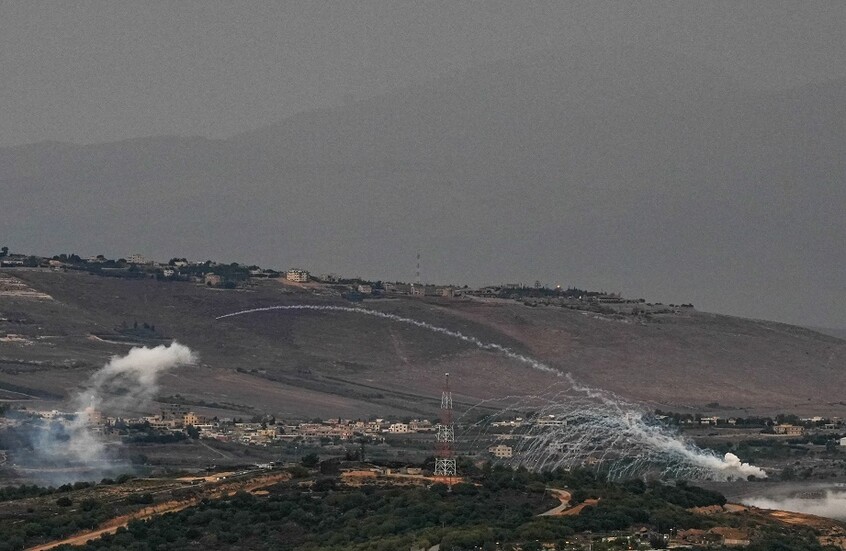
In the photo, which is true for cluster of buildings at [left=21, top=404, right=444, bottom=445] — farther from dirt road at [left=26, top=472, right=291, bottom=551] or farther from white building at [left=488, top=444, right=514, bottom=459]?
dirt road at [left=26, top=472, right=291, bottom=551]

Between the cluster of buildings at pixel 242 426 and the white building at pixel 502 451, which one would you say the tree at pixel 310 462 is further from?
the cluster of buildings at pixel 242 426

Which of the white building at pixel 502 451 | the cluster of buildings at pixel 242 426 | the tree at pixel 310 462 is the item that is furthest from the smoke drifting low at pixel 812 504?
the cluster of buildings at pixel 242 426

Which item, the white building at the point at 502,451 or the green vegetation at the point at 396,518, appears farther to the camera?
the white building at the point at 502,451

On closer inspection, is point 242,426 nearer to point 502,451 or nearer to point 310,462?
point 502,451

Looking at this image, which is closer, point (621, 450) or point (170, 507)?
point (170, 507)

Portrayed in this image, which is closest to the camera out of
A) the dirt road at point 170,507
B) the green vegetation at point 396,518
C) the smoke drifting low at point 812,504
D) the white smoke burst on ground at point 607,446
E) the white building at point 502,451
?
the green vegetation at point 396,518

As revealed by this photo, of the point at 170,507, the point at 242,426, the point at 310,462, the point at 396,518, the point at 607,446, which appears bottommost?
the point at 242,426

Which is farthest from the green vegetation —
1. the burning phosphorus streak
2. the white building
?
the white building

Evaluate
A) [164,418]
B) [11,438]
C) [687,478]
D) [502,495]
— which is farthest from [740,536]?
[164,418]

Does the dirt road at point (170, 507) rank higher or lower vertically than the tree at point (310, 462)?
lower

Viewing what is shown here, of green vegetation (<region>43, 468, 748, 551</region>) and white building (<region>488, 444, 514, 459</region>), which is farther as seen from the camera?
white building (<region>488, 444, 514, 459</region>)

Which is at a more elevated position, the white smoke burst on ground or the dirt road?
the white smoke burst on ground

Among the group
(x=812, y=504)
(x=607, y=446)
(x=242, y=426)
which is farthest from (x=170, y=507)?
(x=242, y=426)
